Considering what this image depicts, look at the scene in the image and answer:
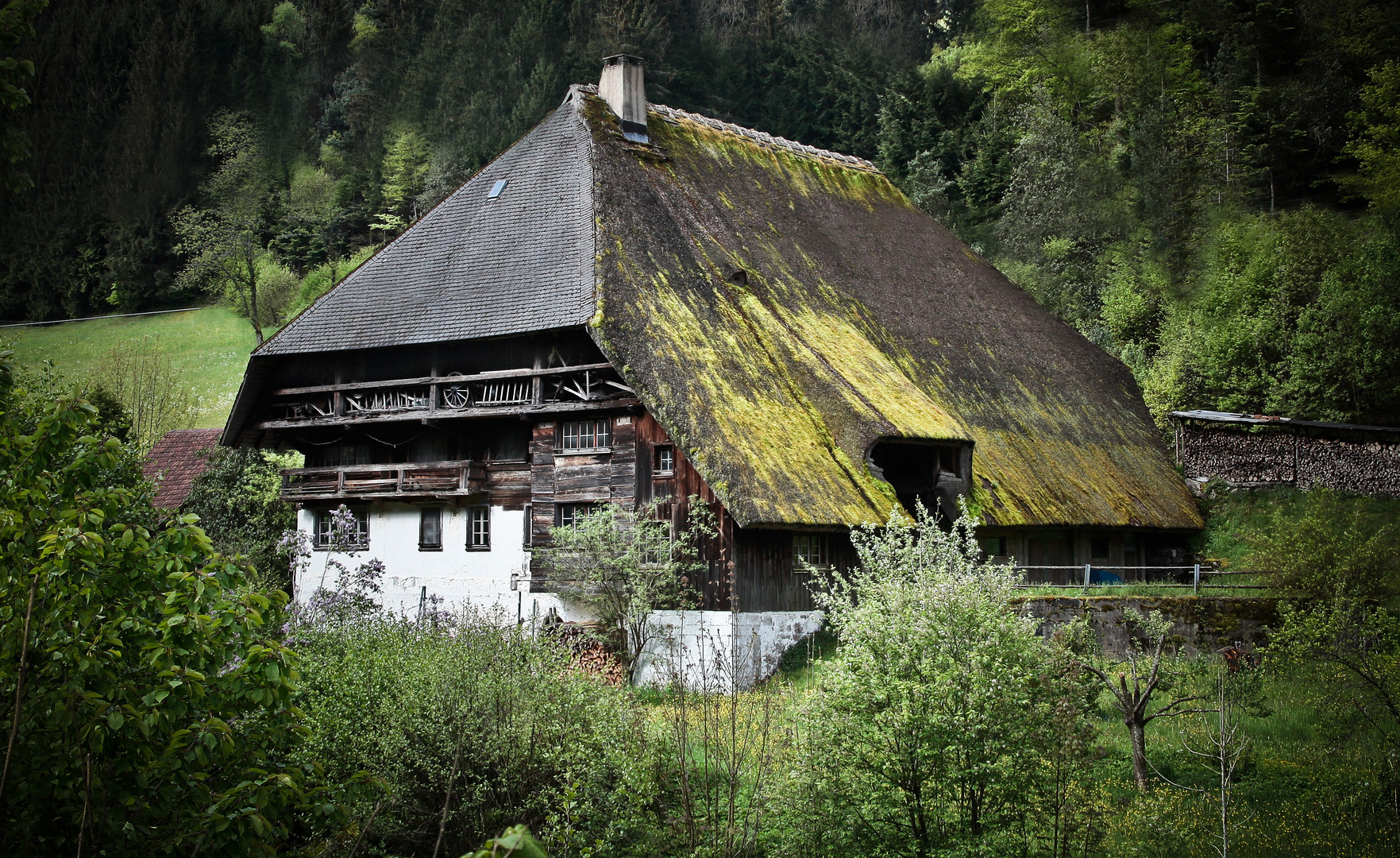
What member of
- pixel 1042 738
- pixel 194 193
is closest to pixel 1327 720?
pixel 1042 738

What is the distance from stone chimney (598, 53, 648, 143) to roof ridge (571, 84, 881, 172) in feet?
1.71

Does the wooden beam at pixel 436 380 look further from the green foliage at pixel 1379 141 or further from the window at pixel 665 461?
the green foliage at pixel 1379 141

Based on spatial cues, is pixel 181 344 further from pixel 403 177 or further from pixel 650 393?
pixel 650 393

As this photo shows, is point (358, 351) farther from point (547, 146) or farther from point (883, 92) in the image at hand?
point (883, 92)

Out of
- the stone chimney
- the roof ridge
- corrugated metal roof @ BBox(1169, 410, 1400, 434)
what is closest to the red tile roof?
the stone chimney

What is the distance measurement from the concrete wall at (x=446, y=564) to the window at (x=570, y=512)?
101 cm

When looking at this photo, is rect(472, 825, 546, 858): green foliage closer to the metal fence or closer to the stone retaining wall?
the metal fence

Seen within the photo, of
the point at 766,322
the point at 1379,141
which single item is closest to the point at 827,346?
the point at 766,322

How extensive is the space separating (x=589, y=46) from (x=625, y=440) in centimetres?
3425

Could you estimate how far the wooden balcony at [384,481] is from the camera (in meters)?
21.0

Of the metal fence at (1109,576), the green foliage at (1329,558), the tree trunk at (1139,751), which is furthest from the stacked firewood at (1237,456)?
the tree trunk at (1139,751)

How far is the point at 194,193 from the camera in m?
55.4

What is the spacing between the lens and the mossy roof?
18.3 m

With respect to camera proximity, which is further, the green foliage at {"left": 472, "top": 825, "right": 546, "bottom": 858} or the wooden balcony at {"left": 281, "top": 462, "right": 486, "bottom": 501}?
the wooden balcony at {"left": 281, "top": 462, "right": 486, "bottom": 501}
